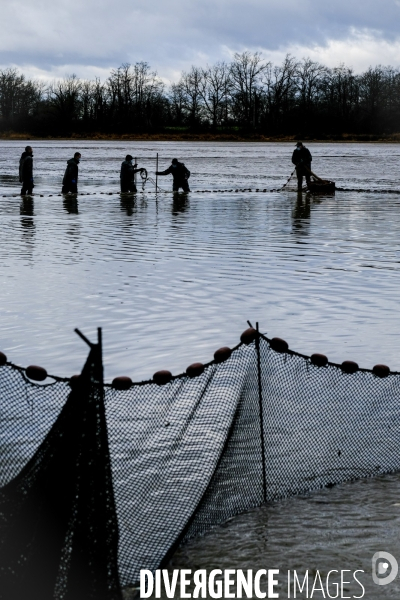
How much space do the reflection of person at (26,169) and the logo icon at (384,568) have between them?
23.5m

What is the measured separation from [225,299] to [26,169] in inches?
719

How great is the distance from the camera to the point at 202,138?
129750mm

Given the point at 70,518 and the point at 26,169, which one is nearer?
the point at 70,518

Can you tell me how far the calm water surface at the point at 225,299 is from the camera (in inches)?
224

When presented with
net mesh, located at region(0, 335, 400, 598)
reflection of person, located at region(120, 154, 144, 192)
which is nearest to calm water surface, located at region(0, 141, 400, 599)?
net mesh, located at region(0, 335, 400, 598)

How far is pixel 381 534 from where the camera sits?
5.57m

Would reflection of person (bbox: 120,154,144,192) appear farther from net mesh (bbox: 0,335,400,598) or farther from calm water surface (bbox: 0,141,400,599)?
net mesh (bbox: 0,335,400,598)

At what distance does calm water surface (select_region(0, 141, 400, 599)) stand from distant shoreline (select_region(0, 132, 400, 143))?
9893 centimetres

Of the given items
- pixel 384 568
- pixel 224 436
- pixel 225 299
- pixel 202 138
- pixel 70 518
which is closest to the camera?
pixel 70 518

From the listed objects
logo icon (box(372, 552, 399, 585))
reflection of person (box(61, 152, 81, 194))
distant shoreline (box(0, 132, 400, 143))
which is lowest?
logo icon (box(372, 552, 399, 585))

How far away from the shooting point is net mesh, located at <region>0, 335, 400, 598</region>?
18.2 feet

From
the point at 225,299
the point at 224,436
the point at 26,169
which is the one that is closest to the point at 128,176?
the point at 26,169

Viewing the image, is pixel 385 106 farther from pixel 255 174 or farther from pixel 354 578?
pixel 354 578

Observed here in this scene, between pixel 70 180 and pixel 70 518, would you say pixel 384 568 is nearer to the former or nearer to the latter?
pixel 70 518
